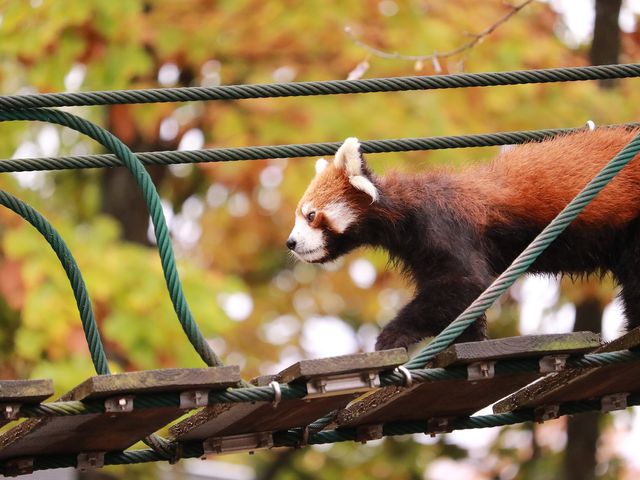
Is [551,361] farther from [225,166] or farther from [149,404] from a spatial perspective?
[225,166]

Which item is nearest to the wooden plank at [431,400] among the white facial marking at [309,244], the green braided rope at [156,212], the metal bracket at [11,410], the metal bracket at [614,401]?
the metal bracket at [614,401]

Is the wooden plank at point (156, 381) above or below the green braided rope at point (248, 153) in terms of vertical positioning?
below

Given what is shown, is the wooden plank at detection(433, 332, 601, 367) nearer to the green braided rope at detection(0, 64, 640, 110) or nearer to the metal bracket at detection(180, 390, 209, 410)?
the metal bracket at detection(180, 390, 209, 410)

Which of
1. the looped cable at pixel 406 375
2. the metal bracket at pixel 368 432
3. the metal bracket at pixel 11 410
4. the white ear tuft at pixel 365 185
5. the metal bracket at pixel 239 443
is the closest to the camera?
the metal bracket at pixel 11 410

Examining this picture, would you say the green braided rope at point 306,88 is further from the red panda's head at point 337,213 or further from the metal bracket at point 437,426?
the metal bracket at point 437,426

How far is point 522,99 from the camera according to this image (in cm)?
1059

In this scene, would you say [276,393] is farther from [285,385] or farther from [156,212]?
[156,212]

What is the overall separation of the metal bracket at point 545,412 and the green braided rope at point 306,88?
1.53m

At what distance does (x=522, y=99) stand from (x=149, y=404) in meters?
7.09

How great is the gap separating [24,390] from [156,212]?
1.01 m

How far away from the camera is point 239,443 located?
5.00 metres

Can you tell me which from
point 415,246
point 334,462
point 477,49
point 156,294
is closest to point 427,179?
point 415,246

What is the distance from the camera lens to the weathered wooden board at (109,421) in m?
4.07

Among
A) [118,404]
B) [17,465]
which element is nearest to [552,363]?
[118,404]
